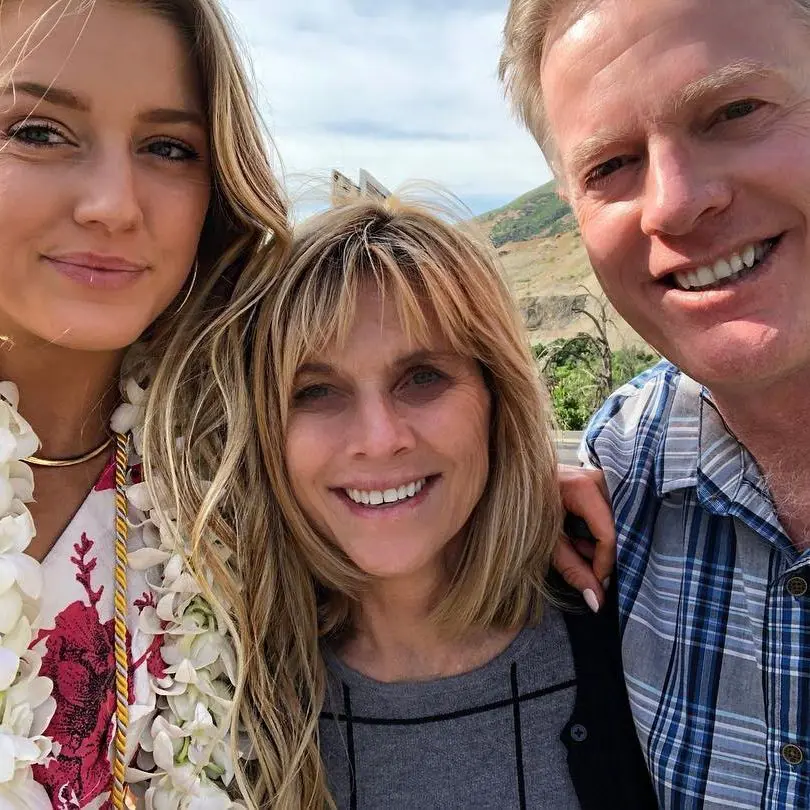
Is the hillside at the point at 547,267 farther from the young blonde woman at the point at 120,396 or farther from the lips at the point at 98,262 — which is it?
the lips at the point at 98,262

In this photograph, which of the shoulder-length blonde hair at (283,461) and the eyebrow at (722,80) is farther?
the shoulder-length blonde hair at (283,461)

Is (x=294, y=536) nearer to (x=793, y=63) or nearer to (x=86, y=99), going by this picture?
(x=86, y=99)

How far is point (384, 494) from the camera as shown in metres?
1.80

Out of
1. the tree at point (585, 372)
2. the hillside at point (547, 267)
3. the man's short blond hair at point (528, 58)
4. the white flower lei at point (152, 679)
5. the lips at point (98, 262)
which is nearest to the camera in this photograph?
the white flower lei at point (152, 679)

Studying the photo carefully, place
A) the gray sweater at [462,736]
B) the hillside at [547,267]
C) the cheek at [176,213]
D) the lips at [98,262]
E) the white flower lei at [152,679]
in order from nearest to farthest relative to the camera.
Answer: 1. the white flower lei at [152,679]
2. the lips at [98,262]
3. the cheek at [176,213]
4. the gray sweater at [462,736]
5. the hillside at [547,267]

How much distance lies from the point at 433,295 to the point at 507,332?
9.9 inches

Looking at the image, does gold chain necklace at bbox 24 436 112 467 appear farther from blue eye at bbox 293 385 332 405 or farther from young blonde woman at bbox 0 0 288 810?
blue eye at bbox 293 385 332 405

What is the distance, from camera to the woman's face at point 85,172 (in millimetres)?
1463

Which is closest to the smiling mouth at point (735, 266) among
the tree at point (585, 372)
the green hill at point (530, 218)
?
the tree at point (585, 372)

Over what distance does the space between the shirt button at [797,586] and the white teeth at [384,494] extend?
81 cm

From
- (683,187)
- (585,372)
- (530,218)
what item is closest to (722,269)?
(683,187)

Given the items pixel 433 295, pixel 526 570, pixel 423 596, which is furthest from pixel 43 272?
pixel 526 570

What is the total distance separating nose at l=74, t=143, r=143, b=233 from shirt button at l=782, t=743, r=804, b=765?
165 centimetres

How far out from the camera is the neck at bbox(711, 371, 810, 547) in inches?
61.9
